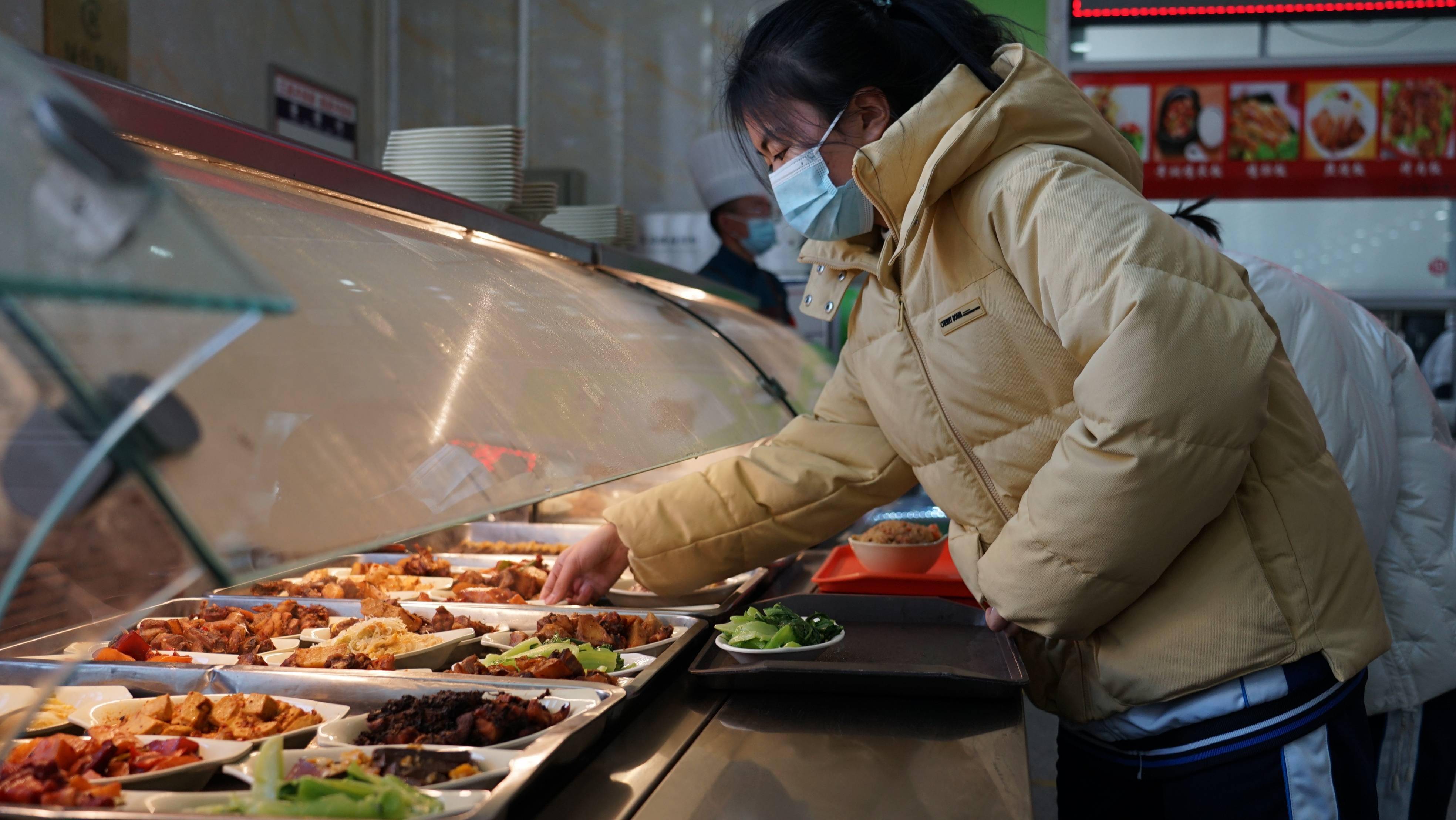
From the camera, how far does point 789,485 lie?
191cm

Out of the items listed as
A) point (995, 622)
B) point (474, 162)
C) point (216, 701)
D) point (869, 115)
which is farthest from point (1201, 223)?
point (216, 701)

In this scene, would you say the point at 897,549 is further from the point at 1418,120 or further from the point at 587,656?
the point at 1418,120

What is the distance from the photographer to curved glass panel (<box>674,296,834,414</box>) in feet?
8.59

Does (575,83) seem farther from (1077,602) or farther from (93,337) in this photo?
(93,337)

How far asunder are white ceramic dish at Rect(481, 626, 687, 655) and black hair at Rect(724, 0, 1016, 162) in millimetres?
776

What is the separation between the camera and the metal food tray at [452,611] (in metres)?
1.37

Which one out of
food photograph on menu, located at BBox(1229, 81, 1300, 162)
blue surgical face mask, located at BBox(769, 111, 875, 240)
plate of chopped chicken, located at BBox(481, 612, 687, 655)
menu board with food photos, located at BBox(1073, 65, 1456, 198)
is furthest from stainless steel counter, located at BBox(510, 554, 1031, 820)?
food photograph on menu, located at BBox(1229, 81, 1300, 162)

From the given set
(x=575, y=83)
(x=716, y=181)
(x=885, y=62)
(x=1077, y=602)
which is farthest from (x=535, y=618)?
(x=575, y=83)

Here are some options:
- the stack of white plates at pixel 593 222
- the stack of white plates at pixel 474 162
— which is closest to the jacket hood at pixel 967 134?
the stack of white plates at pixel 474 162

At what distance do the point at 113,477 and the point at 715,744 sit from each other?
2.83 ft

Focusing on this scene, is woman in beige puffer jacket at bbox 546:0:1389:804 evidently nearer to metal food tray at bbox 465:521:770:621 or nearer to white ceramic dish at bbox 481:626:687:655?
white ceramic dish at bbox 481:626:687:655

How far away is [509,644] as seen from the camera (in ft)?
5.33

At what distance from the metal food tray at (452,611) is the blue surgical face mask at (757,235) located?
3071 mm

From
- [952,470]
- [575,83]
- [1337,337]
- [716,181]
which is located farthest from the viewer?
[575,83]
